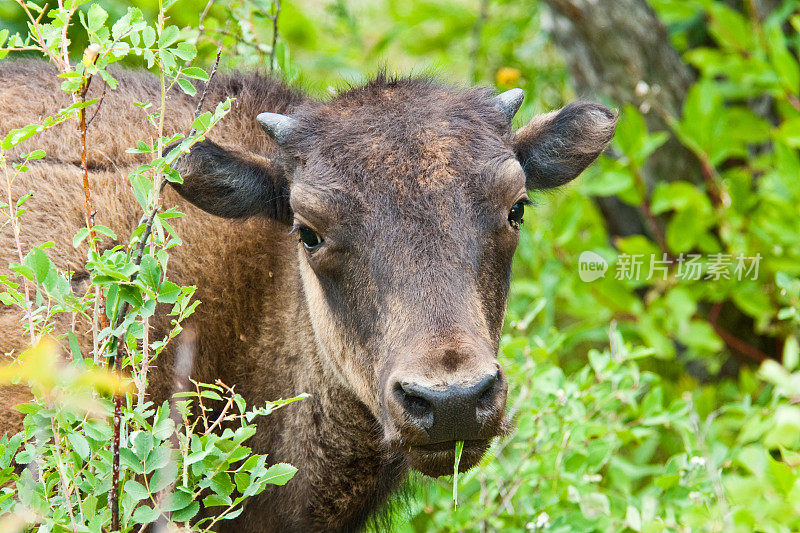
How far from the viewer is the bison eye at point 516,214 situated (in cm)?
478

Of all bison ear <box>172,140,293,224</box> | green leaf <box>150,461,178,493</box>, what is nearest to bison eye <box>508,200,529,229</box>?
bison ear <box>172,140,293,224</box>

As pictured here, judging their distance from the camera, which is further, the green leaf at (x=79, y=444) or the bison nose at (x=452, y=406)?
the bison nose at (x=452, y=406)

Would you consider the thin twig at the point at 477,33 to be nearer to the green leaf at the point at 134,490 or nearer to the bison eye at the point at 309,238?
the bison eye at the point at 309,238

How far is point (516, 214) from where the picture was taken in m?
4.82

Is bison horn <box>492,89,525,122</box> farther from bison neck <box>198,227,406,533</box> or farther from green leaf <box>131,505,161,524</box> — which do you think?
green leaf <box>131,505,161,524</box>

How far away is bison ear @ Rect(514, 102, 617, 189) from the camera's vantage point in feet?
17.5

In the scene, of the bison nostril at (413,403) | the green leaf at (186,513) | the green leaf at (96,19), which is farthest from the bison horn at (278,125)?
the green leaf at (186,513)

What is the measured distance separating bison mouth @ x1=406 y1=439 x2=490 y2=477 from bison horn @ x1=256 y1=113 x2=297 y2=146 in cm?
193

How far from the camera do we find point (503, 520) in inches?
233

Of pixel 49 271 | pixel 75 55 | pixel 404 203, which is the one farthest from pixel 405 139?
pixel 75 55

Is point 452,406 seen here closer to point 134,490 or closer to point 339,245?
point 339,245

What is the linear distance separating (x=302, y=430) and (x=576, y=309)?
4.01 meters

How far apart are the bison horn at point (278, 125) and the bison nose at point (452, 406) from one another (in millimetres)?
1747

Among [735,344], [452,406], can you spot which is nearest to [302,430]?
[452,406]
